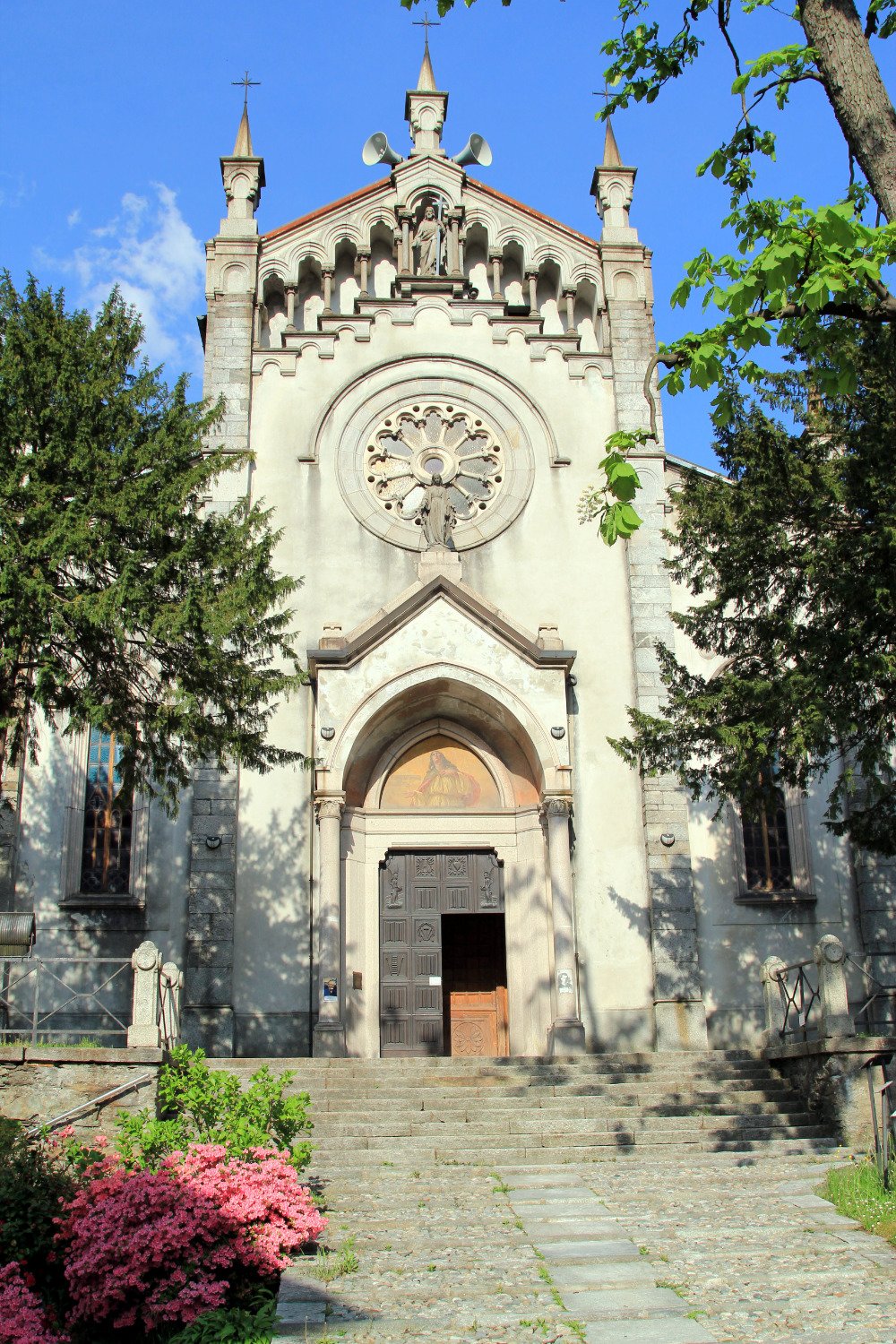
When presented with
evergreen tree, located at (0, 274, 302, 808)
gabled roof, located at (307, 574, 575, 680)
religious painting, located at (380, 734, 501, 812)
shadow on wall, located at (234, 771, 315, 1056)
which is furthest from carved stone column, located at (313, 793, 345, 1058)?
evergreen tree, located at (0, 274, 302, 808)

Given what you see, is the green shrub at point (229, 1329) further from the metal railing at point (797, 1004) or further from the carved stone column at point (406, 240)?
the carved stone column at point (406, 240)

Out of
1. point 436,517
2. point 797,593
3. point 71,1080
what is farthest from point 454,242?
point 71,1080

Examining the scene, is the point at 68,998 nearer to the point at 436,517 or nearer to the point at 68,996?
the point at 68,996

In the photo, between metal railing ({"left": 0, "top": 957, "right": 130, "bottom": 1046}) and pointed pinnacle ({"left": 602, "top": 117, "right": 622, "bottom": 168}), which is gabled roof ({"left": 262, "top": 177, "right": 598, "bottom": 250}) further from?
metal railing ({"left": 0, "top": 957, "right": 130, "bottom": 1046})

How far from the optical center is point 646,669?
67.6 feet

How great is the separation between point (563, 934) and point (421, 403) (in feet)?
30.7

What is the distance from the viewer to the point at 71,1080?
13078 mm

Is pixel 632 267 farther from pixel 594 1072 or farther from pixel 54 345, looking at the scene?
pixel 594 1072

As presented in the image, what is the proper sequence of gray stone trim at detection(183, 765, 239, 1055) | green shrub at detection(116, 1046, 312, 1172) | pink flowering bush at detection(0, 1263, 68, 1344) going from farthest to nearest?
gray stone trim at detection(183, 765, 239, 1055)
green shrub at detection(116, 1046, 312, 1172)
pink flowering bush at detection(0, 1263, 68, 1344)

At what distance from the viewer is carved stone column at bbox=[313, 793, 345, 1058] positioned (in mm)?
17688

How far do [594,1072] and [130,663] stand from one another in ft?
24.7

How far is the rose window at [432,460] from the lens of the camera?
70.8 feet

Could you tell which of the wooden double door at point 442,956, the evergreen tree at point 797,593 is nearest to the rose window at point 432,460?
the wooden double door at point 442,956

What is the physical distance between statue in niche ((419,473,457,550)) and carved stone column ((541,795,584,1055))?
4431 mm
